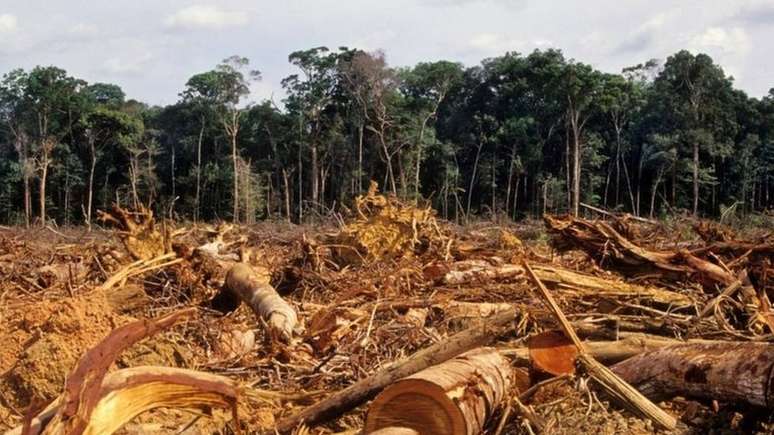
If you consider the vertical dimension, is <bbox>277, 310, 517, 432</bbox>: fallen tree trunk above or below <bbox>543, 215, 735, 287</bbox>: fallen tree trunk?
below

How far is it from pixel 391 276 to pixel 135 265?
103 inches

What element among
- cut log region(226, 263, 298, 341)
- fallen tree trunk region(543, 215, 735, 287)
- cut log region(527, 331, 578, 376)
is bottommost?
cut log region(226, 263, 298, 341)

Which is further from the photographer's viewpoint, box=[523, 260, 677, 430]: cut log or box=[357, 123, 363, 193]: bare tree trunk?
box=[357, 123, 363, 193]: bare tree trunk

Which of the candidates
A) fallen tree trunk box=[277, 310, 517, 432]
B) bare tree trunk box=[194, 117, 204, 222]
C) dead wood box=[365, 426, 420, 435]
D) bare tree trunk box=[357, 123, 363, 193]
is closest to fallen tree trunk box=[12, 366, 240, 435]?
dead wood box=[365, 426, 420, 435]

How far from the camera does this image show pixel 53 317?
184 inches

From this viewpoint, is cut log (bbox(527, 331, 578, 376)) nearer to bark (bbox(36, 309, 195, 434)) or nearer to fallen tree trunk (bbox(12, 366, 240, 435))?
fallen tree trunk (bbox(12, 366, 240, 435))

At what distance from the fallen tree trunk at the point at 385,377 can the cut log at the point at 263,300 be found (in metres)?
1.85

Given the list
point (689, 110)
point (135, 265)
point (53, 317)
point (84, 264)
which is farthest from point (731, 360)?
point (689, 110)

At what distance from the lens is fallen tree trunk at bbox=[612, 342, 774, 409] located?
360 centimetres

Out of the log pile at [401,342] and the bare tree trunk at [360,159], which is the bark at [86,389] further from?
the bare tree trunk at [360,159]

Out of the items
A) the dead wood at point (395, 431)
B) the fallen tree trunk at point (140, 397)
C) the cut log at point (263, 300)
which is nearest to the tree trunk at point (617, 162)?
the cut log at point (263, 300)

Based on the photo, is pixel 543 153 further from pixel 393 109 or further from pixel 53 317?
pixel 53 317

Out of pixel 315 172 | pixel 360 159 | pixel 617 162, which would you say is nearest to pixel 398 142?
pixel 360 159

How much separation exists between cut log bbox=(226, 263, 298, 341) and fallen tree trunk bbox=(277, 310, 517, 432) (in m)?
1.85
